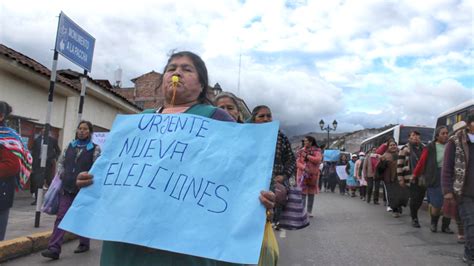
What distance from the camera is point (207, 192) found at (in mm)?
1886

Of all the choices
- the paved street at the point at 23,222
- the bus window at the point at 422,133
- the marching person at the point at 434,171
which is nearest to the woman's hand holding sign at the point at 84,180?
the paved street at the point at 23,222

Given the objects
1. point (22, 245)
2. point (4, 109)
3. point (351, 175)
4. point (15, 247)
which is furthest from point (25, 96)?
point (351, 175)

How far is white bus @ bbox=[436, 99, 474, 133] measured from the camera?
1265 cm

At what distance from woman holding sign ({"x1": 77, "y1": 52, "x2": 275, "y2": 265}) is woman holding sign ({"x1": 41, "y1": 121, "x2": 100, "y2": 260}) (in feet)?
12.4

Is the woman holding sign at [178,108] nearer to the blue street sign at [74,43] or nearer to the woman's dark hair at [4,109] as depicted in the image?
the woman's dark hair at [4,109]

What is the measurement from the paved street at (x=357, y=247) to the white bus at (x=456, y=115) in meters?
4.66

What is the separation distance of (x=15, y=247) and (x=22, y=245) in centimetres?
15

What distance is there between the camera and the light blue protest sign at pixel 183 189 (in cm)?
179

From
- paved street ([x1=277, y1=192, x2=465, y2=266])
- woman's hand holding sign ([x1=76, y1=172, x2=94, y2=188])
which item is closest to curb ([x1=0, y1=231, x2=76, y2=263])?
paved street ([x1=277, y1=192, x2=465, y2=266])

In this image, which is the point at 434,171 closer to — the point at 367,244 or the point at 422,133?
the point at 367,244

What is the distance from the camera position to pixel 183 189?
6.17 feet

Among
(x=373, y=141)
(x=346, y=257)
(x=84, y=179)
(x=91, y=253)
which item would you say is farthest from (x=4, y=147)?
(x=373, y=141)

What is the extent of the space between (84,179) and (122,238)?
360mm

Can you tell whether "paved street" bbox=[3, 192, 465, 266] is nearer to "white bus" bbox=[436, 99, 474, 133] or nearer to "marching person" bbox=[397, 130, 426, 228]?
"marching person" bbox=[397, 130, 426, 228]
